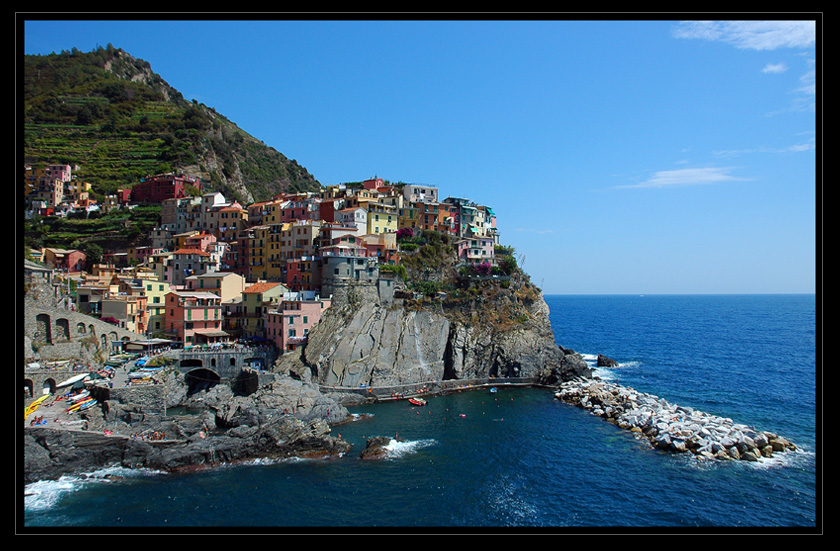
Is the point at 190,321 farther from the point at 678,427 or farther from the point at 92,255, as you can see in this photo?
the point at 678,427

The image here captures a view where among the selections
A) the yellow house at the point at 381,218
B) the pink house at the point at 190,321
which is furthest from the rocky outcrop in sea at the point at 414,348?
the yellow house at the point at 381,218

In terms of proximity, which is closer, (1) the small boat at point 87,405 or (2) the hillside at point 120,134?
(1) the small boat at point 87,405

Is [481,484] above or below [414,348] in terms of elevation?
below

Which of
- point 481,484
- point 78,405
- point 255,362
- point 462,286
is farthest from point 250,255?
point 481,484

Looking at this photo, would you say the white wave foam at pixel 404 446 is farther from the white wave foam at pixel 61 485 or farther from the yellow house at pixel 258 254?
the yellow house at pixel 258 254
